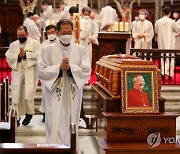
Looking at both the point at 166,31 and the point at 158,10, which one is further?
the point at 158,10

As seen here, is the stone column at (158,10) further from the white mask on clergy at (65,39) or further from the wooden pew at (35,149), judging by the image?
the wooden pew at (35,149)

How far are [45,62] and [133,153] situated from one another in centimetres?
155

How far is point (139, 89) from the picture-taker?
5.45 meters

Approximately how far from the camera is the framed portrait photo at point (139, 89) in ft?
17.8

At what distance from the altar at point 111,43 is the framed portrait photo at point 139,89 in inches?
252

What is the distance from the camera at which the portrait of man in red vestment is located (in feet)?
17.8

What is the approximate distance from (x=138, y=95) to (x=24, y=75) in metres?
3.23

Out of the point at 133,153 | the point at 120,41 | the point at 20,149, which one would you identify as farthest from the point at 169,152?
the point at 120,41

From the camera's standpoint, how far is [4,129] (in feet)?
15.5

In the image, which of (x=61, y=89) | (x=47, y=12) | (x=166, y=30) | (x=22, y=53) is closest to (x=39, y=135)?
(x=22, y=53)

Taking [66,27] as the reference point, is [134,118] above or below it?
below

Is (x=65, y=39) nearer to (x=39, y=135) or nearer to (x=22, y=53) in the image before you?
(x=22, y=53)

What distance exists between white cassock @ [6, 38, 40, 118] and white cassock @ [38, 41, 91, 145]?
2.22 metres

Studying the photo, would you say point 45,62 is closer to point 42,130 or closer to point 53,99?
point 53,99
